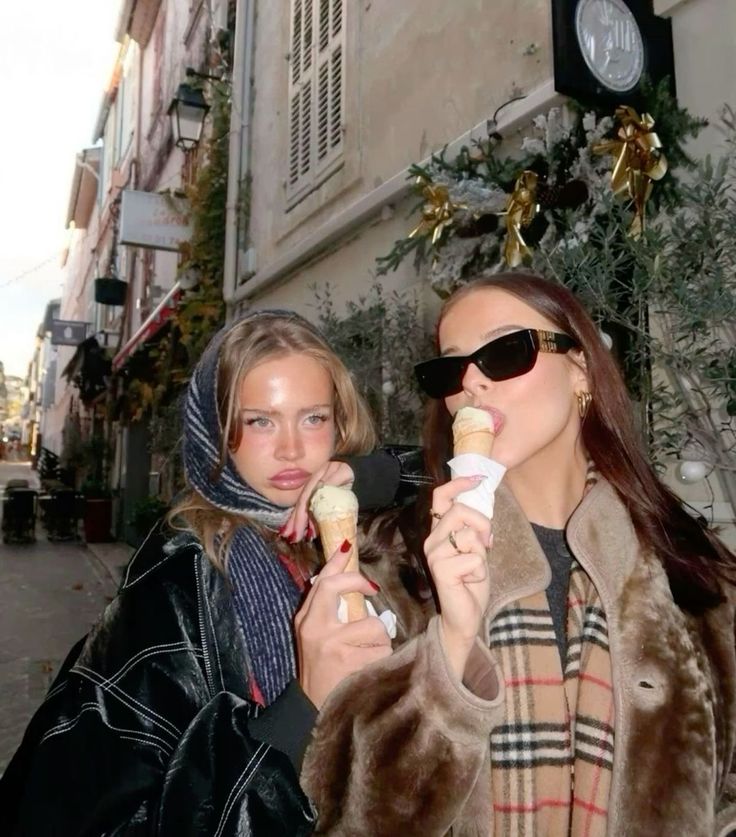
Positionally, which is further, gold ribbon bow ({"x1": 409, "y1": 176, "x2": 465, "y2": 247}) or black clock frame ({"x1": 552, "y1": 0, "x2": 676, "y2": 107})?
gold ribbon bow ({"x1": 409, "y1": 176, "x2": 465, "y2": 247})

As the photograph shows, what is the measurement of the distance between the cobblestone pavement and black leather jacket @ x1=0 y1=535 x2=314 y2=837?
3762mm

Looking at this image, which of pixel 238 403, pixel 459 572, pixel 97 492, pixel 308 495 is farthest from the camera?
pixel 97 492

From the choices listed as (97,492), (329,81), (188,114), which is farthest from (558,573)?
(97,492)

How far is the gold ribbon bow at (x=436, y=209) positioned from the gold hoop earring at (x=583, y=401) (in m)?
2.46

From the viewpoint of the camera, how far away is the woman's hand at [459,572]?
116cm

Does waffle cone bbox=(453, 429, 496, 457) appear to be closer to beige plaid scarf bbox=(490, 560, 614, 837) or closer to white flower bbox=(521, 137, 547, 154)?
beige plaid scarf bbox=(490, 560, 614, 837)

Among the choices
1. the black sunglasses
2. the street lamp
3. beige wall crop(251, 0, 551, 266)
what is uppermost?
the street lamp

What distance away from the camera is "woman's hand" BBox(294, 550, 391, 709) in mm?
1233

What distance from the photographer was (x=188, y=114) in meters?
9.00

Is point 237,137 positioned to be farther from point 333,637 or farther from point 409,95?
point 333,637

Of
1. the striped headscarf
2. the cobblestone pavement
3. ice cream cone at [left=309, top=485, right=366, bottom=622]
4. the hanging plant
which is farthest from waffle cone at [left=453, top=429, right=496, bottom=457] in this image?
the cobblestone pavement

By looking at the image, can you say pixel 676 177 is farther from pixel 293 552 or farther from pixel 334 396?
pixel 293 552

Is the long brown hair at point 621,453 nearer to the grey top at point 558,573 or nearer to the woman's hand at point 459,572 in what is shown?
the grey top at point 558,573

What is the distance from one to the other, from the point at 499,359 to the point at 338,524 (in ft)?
1.62
